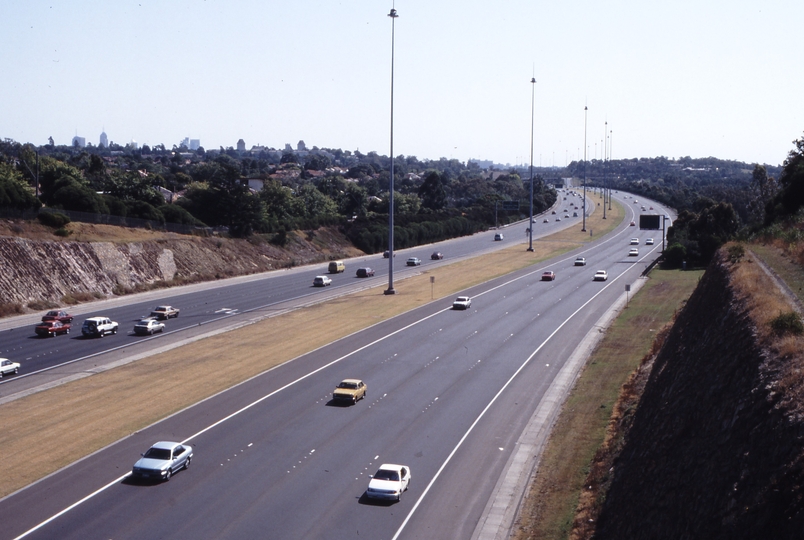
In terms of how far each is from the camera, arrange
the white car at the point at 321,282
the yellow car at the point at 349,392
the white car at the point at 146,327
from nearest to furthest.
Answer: the yellow car at the point at 349,392 → the white car at the point at 146,327 → the white car at the point at 321,282

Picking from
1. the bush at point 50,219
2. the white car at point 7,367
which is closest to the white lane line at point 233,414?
the white car at point 7,367

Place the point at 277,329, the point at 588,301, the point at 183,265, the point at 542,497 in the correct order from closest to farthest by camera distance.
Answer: the point at 542,497 → the point at 277,329 → the point at 588,301 → the point at 183,265

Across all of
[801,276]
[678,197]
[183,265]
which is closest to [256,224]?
[183,265]

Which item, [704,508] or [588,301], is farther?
[588,301]

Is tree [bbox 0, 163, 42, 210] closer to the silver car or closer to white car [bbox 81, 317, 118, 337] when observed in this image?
white car [bbox 81, 317, 118, 337]

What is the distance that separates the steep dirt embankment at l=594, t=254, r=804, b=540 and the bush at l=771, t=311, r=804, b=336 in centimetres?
30

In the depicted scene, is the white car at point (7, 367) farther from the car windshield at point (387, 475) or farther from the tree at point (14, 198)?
the tree at point (14, 198)

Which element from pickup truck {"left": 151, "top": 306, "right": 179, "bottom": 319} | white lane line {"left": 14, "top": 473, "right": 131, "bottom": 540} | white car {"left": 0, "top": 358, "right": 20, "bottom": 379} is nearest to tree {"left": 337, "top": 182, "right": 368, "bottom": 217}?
pickup truck {"left": 151, "top": 306, "right": 179, "bottom": 319}

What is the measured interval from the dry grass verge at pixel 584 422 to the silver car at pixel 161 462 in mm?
10282

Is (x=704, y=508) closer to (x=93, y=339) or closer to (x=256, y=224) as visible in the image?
(x=93, y=339)

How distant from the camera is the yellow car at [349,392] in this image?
3089 centimetres

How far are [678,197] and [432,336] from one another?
14789cm

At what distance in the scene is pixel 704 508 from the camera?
14492mm

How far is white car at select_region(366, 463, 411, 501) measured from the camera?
21.3 metres
